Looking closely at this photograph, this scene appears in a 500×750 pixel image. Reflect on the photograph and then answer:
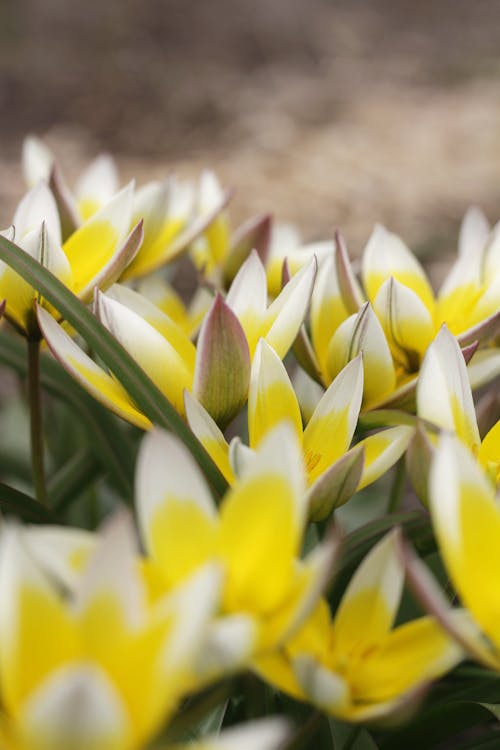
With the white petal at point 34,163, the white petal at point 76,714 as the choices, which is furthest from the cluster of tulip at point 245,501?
the white petal at point 34,163

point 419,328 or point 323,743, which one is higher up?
point 419,328

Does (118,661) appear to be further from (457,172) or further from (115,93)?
(115,93)

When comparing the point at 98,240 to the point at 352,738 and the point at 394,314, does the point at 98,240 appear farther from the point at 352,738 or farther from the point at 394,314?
the point at 352,738

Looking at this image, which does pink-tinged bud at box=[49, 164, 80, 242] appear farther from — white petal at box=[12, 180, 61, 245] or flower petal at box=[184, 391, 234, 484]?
flower petal at box=[184, 391, 234, 484]

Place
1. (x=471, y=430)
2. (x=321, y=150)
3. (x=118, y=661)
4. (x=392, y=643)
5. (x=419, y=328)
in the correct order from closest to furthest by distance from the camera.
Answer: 1. (x=118, y=661)
2. (x=392, y=643)
3. (x=471, y=430)
4. (x=419, y=328)
5. (x=321, y=150)

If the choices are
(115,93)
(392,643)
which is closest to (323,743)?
(392,643)
